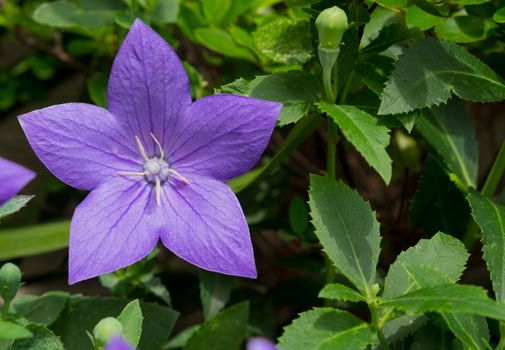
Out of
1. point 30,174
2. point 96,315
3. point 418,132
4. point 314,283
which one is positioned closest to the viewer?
point 30,174

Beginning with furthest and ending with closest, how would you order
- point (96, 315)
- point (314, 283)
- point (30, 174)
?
point (314, 283) → point (96, 315) → point (30, 174)

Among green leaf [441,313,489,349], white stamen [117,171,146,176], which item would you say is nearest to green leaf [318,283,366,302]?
green leaf [441,313,489,349]

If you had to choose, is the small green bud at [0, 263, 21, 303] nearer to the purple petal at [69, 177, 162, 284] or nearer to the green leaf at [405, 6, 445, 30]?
the purple petal at [69, 177, 162, 284]

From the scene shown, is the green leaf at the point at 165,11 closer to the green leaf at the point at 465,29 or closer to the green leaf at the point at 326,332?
the green leaf at the point at 465,29

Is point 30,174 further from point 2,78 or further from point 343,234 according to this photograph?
point 2,78

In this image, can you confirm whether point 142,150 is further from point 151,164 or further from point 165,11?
point 165,11

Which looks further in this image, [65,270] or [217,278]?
[65,270]

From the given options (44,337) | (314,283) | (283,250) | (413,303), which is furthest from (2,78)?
(413,303)

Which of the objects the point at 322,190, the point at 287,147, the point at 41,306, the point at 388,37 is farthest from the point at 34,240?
the point at 388,37
